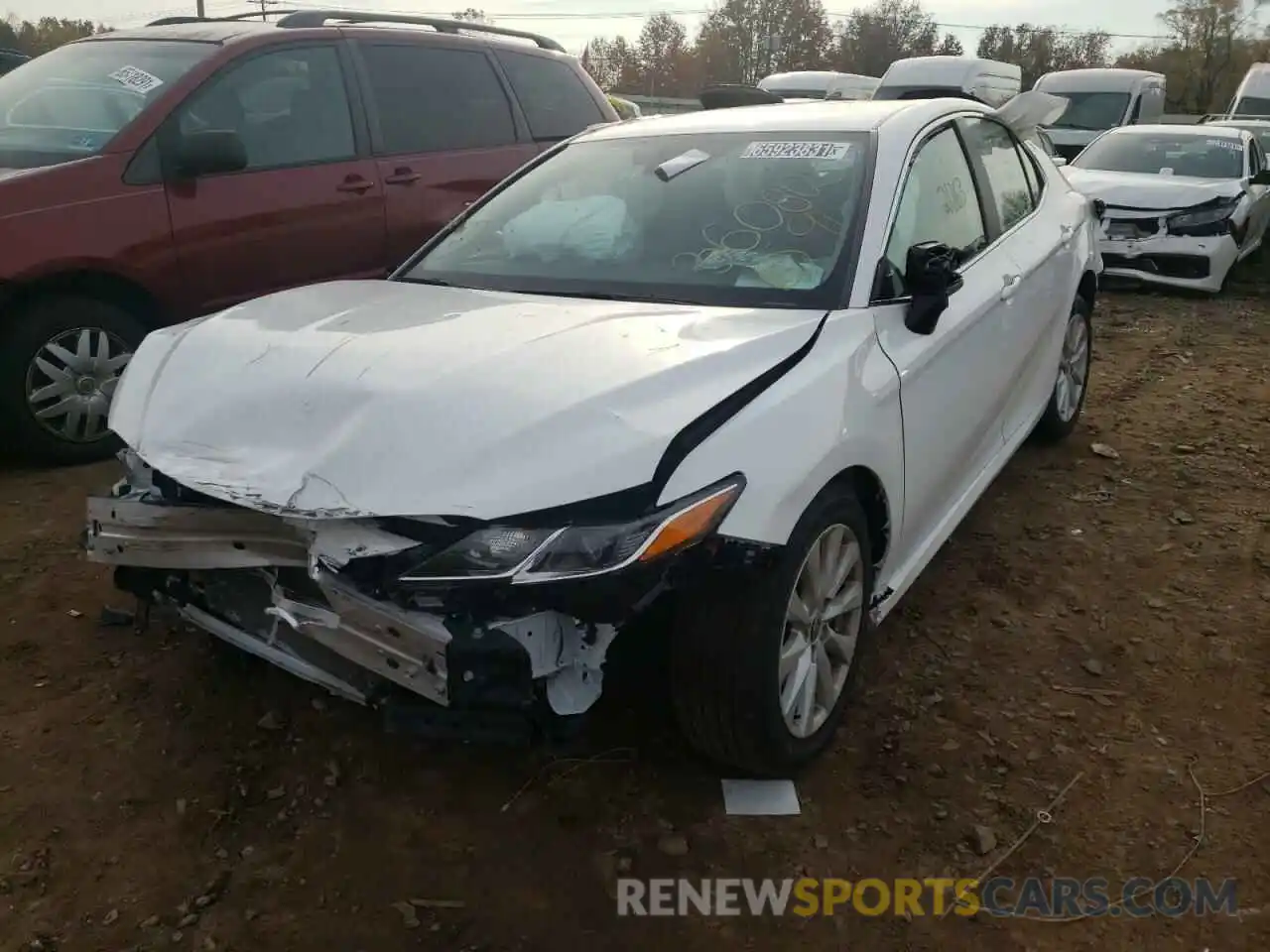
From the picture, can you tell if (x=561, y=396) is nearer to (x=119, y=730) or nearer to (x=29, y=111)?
(x=119, y=730)

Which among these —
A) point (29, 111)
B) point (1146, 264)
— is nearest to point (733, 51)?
point (1146, 264)

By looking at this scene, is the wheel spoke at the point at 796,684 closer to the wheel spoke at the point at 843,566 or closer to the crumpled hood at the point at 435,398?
the wheel spoke at the point at 843,566

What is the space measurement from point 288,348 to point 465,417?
0.67m

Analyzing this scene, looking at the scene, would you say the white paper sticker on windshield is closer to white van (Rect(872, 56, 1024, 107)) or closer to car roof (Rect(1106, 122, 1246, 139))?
car roof (Rect(1106, 122, 1246, 139))

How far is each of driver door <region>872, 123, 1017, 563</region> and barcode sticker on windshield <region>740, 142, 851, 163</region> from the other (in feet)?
0.76

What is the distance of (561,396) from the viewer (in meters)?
2.21

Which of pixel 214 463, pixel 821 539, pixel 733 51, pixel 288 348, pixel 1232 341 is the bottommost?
pixel 1232 341

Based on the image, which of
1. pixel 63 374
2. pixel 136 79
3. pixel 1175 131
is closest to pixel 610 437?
pixel 63 374

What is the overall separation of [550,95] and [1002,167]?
10.1 ft

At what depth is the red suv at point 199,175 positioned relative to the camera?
14.1 ft

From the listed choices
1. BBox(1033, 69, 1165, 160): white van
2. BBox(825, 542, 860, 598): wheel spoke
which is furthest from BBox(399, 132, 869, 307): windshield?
BBox(1033, 69, 1165, 160): white van

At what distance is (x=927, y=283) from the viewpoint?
2857 mm

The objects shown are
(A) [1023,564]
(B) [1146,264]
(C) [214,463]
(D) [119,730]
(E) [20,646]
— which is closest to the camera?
(C) [214,463]

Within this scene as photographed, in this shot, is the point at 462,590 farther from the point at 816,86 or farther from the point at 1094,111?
the point at 816,86
